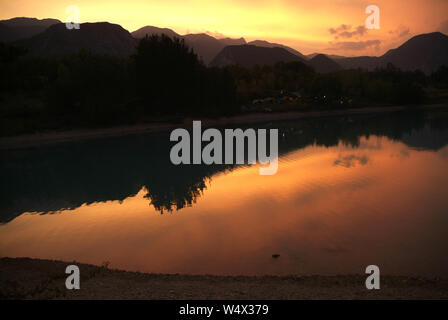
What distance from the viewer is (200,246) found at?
540 inches

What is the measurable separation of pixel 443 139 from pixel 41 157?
160ft

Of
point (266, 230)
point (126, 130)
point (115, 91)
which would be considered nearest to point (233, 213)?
point (266, 230)

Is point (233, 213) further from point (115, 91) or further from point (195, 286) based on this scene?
point (115, 91)

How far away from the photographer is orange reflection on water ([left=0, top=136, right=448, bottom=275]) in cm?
1210

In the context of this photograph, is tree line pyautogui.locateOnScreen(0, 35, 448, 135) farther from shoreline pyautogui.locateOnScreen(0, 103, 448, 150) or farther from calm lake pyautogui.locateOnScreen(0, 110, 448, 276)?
calm lake pyautogui.locateOnScreen(0, 110, 448, 276)

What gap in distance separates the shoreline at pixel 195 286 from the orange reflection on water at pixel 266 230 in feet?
3.91

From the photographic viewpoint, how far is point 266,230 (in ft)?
49.9

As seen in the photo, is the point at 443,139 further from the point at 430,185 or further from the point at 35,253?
the point at 35,253

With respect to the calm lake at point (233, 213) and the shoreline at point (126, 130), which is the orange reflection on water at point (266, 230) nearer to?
the calm lake at point (233, 213)

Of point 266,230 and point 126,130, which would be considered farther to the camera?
point 126,130

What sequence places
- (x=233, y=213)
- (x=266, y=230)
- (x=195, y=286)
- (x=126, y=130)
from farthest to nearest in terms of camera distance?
(x=126, y=130)
(x=233, y=213)
(x=266, y=230)
(x=195, y=286)

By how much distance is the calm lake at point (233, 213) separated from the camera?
12430mm

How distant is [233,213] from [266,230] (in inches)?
120

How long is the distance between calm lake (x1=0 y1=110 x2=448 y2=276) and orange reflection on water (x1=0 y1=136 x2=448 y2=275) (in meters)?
0.06
